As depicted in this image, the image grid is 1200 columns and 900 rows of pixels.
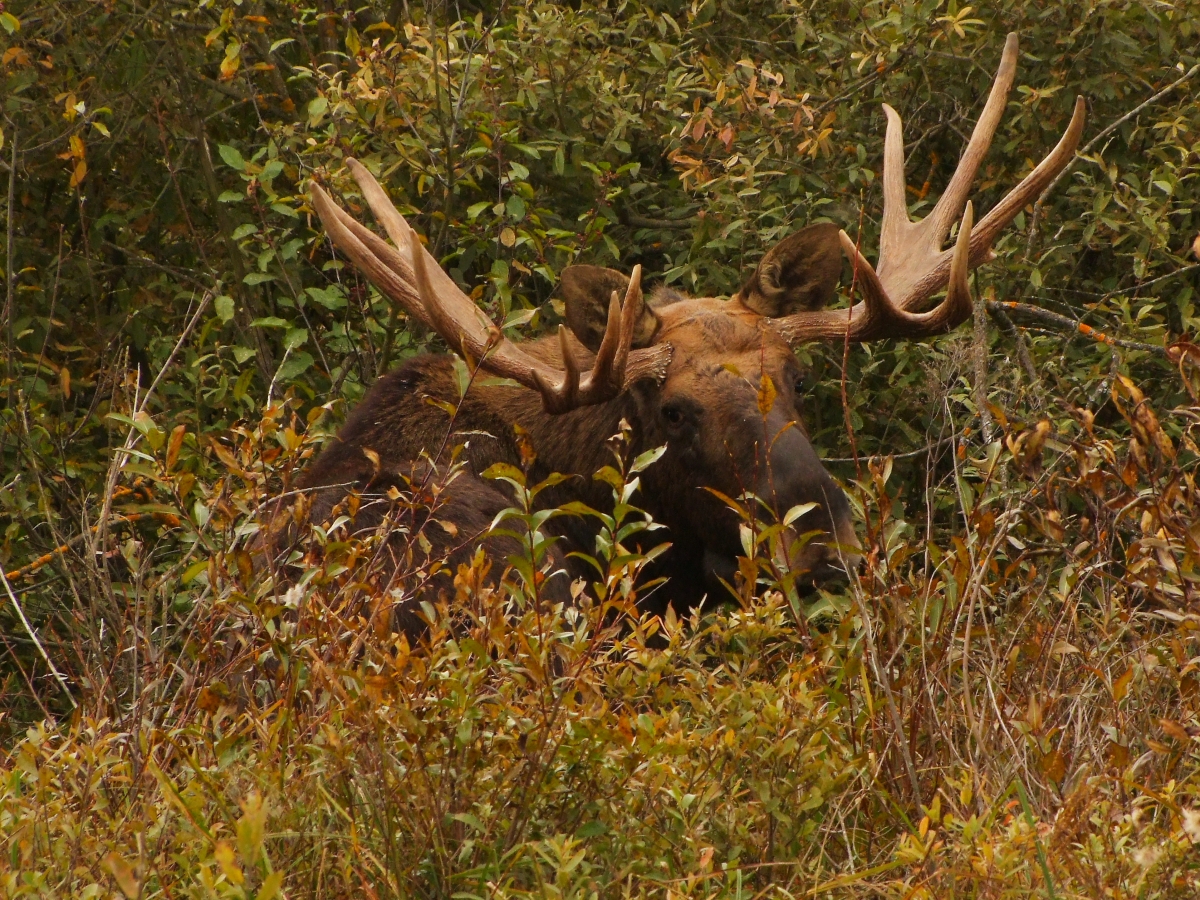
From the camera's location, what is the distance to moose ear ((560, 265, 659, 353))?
5.34m

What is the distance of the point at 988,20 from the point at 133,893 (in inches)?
223

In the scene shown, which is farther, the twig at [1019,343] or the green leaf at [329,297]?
the green leaf at [329,297]

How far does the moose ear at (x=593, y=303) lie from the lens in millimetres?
5340

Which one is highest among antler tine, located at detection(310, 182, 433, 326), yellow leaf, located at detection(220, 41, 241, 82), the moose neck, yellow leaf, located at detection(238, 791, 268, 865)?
yellow leaf, located at detection(238, 791, 268, 865)

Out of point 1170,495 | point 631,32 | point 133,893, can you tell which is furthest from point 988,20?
point 133,893

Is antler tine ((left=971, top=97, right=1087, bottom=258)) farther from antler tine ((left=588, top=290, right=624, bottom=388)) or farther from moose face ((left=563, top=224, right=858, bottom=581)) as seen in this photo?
antler tine ((left=588, top=290, right=624, bottom=388))

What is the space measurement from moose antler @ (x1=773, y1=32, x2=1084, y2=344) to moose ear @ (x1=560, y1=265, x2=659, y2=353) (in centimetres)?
50

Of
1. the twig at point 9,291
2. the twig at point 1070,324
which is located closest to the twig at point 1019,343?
the twig at point 1070,324

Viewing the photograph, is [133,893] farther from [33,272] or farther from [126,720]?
[33,272]

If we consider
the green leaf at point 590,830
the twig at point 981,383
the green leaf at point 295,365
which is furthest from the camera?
the green leaf at point 295,365

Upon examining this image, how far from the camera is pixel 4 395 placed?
670 cm

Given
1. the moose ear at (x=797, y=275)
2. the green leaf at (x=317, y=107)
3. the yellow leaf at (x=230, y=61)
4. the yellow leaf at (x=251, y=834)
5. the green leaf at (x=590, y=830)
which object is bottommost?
the moose ear at (x=797, y=275)

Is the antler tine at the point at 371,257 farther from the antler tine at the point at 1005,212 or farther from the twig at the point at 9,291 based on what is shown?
the antler tine at the point at 1005,212

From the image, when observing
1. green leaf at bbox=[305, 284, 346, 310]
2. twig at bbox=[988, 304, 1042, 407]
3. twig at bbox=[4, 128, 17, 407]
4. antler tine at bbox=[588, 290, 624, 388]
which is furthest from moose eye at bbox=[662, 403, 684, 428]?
twig at bbox=[4, 128, 17, 407]
